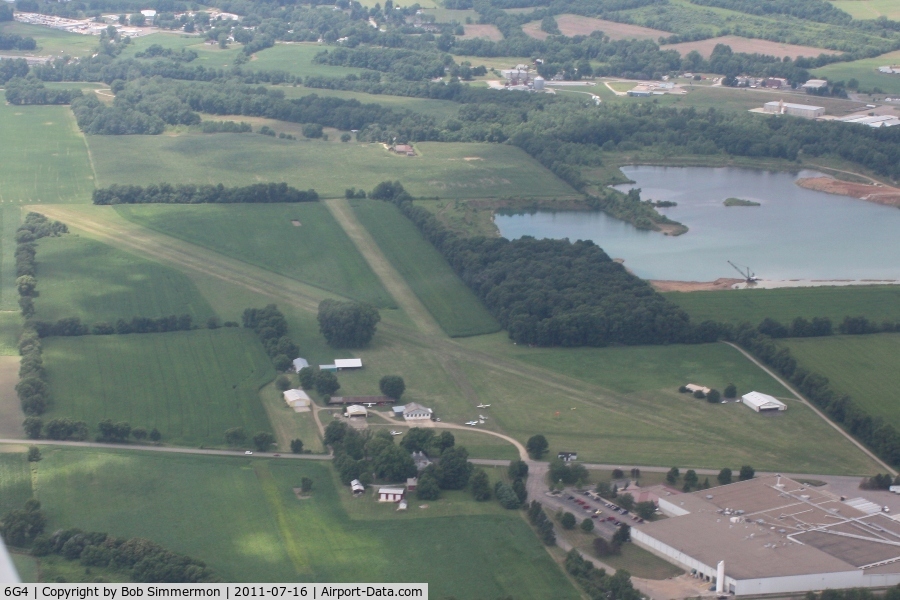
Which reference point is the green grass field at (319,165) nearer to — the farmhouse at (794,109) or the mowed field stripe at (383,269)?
the mowed field stripe at (383,269)

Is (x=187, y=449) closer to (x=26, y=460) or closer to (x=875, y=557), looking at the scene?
(x=26, y=460)

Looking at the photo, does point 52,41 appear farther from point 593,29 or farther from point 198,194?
point 198,194

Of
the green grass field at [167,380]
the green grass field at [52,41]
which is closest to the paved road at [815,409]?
the green grass field at [167,380]

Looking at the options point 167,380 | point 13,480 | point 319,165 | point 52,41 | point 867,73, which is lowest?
point 13,480

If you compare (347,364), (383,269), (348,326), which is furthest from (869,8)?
(347,364)

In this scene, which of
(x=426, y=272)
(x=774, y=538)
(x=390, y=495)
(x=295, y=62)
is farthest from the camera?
(x=295, y=62)

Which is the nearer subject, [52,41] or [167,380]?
[167,380]

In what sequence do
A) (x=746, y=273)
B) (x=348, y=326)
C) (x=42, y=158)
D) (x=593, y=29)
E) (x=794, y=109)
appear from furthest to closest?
(x=593, y=29)
(x=794, y=109)
(x=42, y=158)
(x=746, y=273)
(x=348, y=326)

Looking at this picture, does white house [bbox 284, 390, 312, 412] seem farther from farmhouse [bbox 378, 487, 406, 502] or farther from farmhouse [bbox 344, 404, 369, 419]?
farmhouse [bbox 378, 487, 406, 502]
